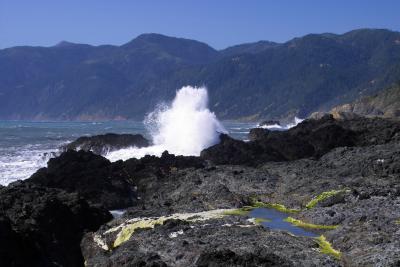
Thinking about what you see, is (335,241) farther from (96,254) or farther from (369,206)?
(96,254)

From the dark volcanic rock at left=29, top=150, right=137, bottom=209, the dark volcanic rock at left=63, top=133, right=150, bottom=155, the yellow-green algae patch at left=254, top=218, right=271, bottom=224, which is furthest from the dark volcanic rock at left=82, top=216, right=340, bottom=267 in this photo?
the dark volcanic rock at left=63, top=133, right=150, bottom=155

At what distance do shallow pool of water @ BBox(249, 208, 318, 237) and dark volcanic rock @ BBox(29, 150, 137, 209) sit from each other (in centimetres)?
889

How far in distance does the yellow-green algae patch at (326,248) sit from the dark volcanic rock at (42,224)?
8.04m

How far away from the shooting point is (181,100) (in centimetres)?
7438

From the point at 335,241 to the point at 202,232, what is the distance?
391 centimetres

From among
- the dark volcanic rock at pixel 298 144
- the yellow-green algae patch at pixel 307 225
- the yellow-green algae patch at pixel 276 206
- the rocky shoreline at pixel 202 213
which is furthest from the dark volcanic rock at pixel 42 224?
the dark volcanic rock at pixel 298 144

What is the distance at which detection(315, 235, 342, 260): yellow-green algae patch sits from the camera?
56.4 ft

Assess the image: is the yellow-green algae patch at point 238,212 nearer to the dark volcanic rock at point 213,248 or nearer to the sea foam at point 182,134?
the dark volcanic rock at point 213,248

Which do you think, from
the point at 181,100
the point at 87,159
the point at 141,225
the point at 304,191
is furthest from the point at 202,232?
the point at 181,100

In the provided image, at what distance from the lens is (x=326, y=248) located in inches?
710

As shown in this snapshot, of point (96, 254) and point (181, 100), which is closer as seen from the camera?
point (96, 254)

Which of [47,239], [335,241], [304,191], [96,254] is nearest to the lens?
[335,241]

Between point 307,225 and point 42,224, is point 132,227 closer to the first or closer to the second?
point 42,224

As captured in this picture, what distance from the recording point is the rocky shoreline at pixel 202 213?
1695 centimetres
